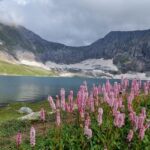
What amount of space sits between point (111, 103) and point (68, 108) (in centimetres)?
234

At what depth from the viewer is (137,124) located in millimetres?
15805

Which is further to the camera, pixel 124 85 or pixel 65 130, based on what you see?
pixel 124 85

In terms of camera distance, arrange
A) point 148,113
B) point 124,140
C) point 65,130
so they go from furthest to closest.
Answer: point 148,113, point 65,130, point 124,140

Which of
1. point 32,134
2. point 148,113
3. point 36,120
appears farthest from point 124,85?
point 36,120

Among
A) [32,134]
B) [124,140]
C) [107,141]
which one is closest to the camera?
[32,134]

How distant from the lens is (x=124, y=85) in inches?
898

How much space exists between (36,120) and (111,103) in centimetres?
1904

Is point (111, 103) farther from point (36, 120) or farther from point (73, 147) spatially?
point (36, 120)

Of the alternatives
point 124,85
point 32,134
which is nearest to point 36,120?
point 124,85

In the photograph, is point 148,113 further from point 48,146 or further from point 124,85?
point 48,146

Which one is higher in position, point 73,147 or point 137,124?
point 137,124

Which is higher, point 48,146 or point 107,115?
point 107,115

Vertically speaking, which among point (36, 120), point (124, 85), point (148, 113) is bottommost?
point (36, 120)

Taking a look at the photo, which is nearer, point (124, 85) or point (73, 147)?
point (73, 147)
